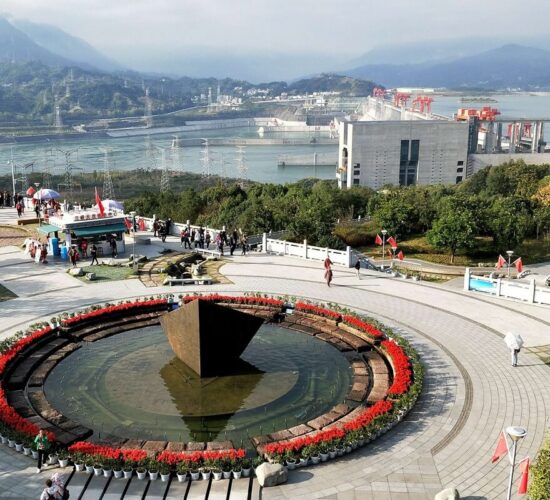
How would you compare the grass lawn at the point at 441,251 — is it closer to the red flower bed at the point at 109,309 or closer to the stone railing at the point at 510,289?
the stone railing at the point at 510,289

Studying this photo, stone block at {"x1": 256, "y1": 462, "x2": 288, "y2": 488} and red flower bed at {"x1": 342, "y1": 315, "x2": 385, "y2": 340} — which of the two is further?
red flower bed at {"x1": 342, "y1": 315, "x2": 385, "y2": 340}

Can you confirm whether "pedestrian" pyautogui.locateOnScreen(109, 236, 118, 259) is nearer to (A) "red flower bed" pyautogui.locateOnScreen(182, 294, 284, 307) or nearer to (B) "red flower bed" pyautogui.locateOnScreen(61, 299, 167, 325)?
(B) "red flower bed" pyautogui.locateOnScreen(61, 299, 167, 325)

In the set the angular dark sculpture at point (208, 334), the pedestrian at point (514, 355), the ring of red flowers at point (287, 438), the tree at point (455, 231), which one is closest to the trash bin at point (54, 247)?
the ring of red flowers at point (287, 438)

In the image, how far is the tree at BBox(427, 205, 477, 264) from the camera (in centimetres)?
3262

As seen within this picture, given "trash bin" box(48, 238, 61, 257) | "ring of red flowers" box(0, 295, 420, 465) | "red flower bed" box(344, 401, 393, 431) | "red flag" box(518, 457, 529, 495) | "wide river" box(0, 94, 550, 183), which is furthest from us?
"wide river" box(0, 94, 550, 183)

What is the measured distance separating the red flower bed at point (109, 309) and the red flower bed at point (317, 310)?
188 inches

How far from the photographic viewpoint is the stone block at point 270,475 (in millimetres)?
10766

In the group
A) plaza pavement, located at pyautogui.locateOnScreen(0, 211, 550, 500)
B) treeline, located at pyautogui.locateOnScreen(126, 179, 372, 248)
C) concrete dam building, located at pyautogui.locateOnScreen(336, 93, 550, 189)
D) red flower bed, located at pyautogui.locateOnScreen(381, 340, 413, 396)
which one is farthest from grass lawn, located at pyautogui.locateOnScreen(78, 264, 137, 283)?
concrete dam building, located at pyautogui.locateOnScreen(336, 93, 550, 189)

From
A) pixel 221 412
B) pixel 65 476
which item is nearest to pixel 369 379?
pixel 221 412

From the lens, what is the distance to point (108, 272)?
Result: 25.5m

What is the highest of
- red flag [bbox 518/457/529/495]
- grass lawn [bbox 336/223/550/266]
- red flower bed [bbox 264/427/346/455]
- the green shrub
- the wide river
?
the green shrub

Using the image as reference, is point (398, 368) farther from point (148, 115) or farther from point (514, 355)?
point (148, 115)

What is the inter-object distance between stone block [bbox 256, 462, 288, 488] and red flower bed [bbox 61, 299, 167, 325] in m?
10.1

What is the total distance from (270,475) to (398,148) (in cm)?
8719
